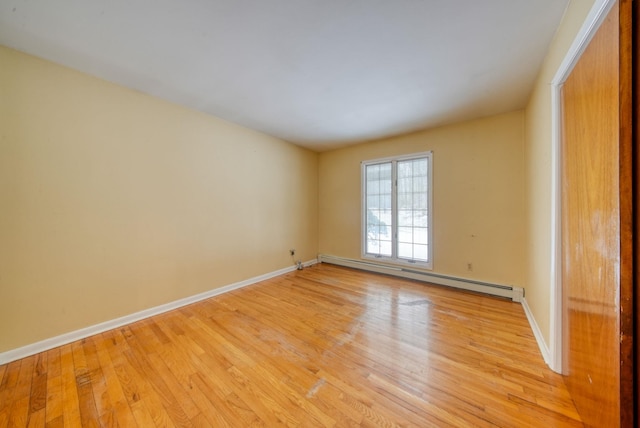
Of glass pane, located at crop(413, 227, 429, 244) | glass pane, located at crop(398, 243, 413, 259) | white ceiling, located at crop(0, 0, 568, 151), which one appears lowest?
glass pane, located at crop(398, 243, 413, 259)

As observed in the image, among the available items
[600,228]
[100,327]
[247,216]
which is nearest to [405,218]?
[247,216]

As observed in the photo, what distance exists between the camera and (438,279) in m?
3.37

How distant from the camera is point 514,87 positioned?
228cm

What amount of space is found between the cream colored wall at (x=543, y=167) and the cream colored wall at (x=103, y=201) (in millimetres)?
3411

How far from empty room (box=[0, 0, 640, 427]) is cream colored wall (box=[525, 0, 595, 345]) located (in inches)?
1.3

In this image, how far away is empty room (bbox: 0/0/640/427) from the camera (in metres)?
1.20

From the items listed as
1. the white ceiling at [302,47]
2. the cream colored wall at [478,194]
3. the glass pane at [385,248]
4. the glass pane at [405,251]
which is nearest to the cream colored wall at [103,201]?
the white ceiling at [302,47]

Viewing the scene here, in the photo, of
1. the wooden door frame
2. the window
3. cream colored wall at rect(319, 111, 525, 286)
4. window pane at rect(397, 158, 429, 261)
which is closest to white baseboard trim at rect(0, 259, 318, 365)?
the window

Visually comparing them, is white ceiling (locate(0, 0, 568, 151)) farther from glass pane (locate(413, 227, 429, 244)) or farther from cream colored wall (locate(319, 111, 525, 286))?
glass pane (locate(413, 227, 429, 244))

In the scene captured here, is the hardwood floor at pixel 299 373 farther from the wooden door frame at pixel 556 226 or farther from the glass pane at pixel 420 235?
the glass pane at pixel 420 235

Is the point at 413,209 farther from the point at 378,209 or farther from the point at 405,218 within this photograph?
the point at 378,209

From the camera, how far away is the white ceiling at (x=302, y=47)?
1.40 meters

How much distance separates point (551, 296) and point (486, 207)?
5.69 feet

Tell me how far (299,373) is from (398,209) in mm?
2982
